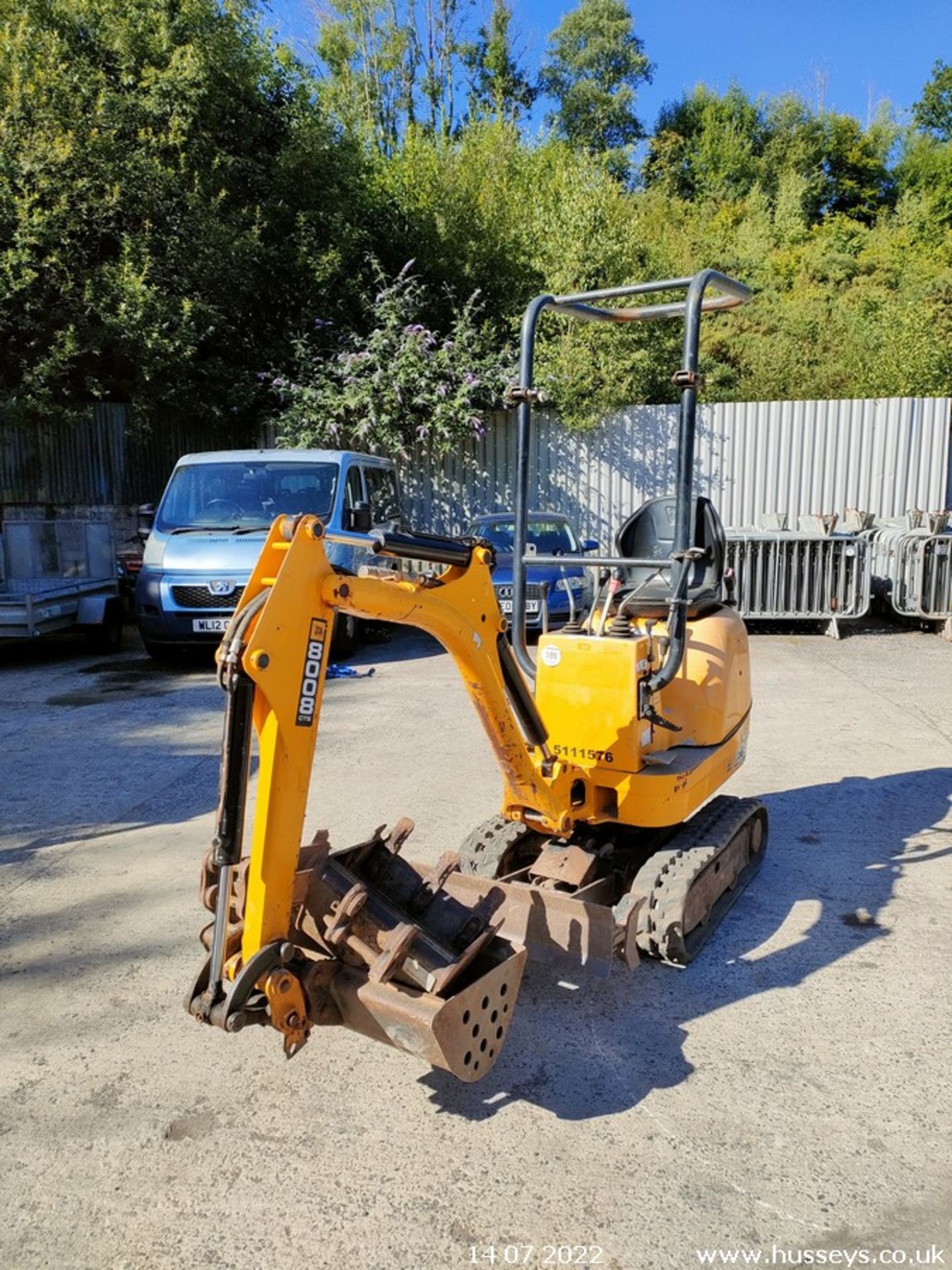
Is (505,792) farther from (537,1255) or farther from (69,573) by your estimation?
(69,573)

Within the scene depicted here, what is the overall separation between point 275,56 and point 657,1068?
60.5ft

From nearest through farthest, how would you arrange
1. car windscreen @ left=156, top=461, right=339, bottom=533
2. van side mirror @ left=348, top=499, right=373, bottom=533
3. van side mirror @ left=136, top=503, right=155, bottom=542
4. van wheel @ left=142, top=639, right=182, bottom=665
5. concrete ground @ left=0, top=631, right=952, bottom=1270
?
concrete ground @ left=0, top=631, right=952, bottom=1270 → van side mirror @ left=348, top=499, right=373, bottom=533 → van wheel @ left=142, top=639, right=182, bottom=665 → car windscreen @ left=156, top=461, right=339, bottom=533 → van side mirror @ left=136, top=503, right=155, bottom=542

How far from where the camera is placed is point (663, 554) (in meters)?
5.21

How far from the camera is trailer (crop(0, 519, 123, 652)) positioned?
35.5 feet

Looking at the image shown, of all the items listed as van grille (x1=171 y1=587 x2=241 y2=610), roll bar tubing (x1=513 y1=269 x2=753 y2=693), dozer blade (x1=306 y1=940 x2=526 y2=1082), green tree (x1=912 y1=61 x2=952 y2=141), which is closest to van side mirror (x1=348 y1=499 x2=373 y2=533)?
van grille (x1=171 y1=587 x2=241 y2=610)

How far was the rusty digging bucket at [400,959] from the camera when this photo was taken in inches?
109

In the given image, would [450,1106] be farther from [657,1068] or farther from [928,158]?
[928,158]

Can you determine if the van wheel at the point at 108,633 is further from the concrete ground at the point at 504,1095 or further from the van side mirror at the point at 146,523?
the concrete ground at the point at 504,1095

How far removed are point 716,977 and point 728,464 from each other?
1293 cm

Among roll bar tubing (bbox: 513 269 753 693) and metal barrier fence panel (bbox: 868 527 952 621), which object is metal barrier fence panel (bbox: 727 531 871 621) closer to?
metal barrier fence panel (bbox: 868 527 952 621)

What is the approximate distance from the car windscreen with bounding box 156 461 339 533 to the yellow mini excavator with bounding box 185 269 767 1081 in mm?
6213

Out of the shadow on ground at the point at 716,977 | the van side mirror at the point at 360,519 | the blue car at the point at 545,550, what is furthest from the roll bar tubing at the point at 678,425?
the blue car at the point at 545,550

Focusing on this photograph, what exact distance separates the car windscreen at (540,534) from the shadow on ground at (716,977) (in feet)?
23.0

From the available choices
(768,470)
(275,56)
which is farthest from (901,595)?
(275,56)
